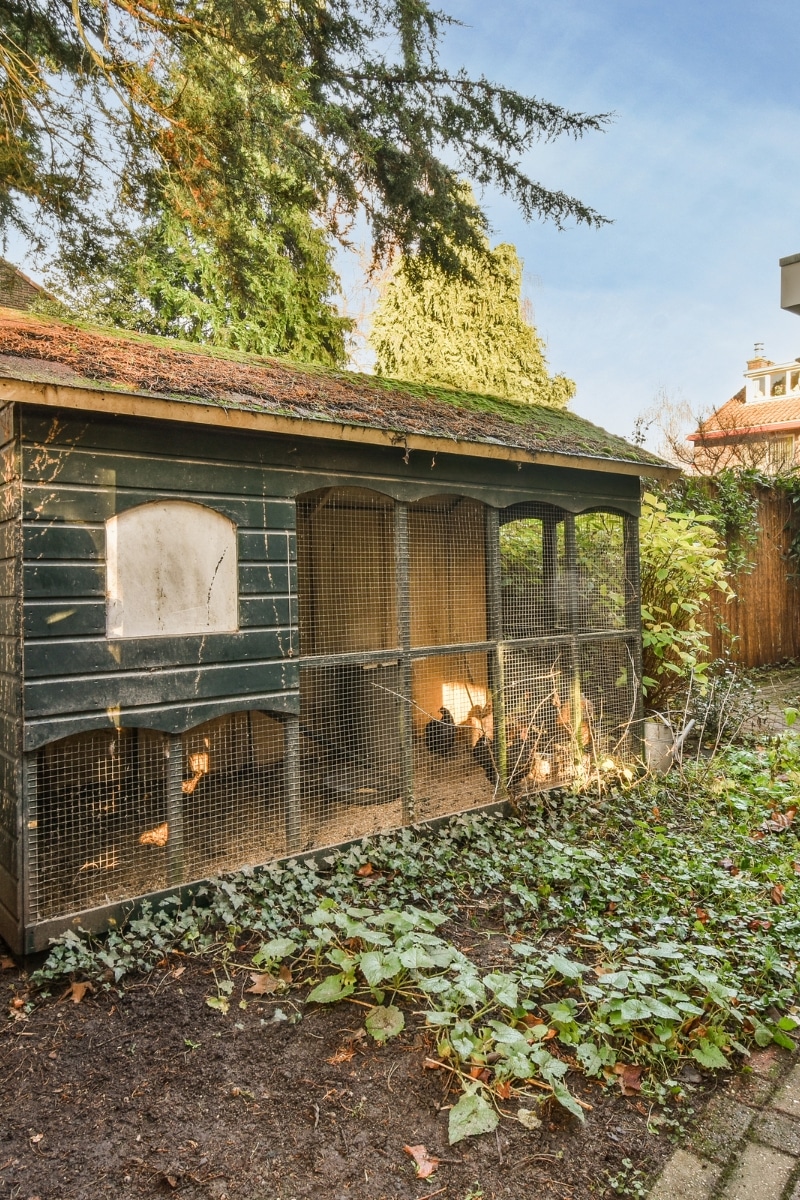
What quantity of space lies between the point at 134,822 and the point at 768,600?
9.33 metres

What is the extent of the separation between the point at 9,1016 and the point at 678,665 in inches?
214

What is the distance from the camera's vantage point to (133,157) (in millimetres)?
4340

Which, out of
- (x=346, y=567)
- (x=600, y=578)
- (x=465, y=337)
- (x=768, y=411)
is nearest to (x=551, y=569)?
(x=600, y=578)

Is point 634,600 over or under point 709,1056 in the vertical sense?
over

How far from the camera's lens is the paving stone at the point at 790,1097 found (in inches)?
86.9

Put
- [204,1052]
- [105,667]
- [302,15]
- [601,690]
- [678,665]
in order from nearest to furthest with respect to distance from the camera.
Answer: [204,1052] → [105,667] → [302,15] → [601,690] → [678,665]

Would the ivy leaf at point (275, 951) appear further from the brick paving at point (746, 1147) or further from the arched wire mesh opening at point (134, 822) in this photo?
the brick paving at point (746, 1147)

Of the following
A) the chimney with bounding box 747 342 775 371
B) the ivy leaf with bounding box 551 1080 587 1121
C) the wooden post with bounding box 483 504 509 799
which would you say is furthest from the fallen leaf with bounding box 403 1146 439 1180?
the chimney with bounding box 747 342 775 371

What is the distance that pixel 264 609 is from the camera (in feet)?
12.2

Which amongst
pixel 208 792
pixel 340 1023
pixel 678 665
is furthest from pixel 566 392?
pixel 340 1023

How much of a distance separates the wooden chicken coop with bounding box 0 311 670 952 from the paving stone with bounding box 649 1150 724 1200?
7.56ft

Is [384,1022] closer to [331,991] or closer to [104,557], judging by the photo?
[331,991]

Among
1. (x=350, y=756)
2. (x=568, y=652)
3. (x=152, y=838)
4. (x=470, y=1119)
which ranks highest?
(x=568, y=652)

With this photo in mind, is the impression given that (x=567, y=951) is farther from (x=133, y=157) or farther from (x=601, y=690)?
(x=133, y=157)
